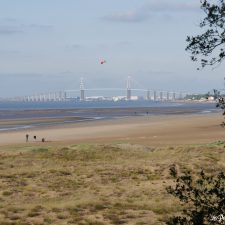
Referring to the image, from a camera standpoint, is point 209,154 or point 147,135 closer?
point 209,154

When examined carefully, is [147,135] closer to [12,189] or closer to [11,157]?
[11,157]

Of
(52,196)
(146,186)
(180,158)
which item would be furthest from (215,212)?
(180,158)

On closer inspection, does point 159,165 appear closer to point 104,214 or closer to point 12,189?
point 12,189

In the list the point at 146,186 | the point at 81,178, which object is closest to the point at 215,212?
the point at 146,186

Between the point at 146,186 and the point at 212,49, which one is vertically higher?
the point at 212,49

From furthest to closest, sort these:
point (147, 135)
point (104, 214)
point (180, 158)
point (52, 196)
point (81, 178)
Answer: point (147, 135) < point (180, 158) < point (81, 178) < point (52, 196) < point (104, 214)

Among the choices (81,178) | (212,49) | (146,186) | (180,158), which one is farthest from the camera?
(180,158)
